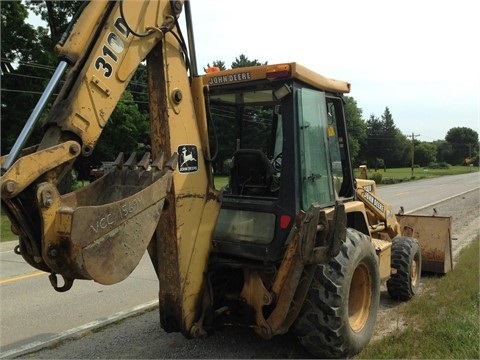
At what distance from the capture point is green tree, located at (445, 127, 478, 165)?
11488cm

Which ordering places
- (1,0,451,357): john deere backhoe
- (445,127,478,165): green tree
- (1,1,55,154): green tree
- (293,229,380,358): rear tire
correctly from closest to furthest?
(1,0,451,357): john deere backhoe < (293,229,380,358): rear tire < (1,1,55,154): green tree < (445,127,478,165): green tree

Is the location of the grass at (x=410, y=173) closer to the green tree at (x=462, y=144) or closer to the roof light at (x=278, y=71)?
the green tree at (x=462, y=144)

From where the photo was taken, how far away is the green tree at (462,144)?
11488 cm

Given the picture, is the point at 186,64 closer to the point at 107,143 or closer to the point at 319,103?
the point at 319,103

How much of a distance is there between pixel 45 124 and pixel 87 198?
76 cm

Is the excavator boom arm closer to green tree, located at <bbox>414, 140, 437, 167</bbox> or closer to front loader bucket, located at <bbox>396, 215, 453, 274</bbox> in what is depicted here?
front loader bucket, located at <bbox>396, 215, 453, 274</bbox>

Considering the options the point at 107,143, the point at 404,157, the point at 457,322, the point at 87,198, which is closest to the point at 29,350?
the point at 87,198

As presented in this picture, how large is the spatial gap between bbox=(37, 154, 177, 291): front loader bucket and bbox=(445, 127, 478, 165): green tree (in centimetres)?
12169

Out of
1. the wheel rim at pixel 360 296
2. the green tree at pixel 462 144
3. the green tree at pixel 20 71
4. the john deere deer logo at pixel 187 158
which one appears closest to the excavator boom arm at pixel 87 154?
the john deere deer logo at pixel 187 158

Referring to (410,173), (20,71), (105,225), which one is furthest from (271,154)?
(410,173)

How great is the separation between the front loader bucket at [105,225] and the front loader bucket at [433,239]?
5.23 meters

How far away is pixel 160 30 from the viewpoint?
12.1ft

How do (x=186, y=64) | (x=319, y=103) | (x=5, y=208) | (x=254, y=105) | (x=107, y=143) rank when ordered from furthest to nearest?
(x=107, y=143) → (x=254, y=105) → (x=319, y=103) → (x=186, y=64) → (x=5, y=208)

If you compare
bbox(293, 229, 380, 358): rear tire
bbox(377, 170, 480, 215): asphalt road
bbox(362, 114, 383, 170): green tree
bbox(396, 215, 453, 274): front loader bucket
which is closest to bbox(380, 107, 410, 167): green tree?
bbox(362, 114, 383, 170): green tree
